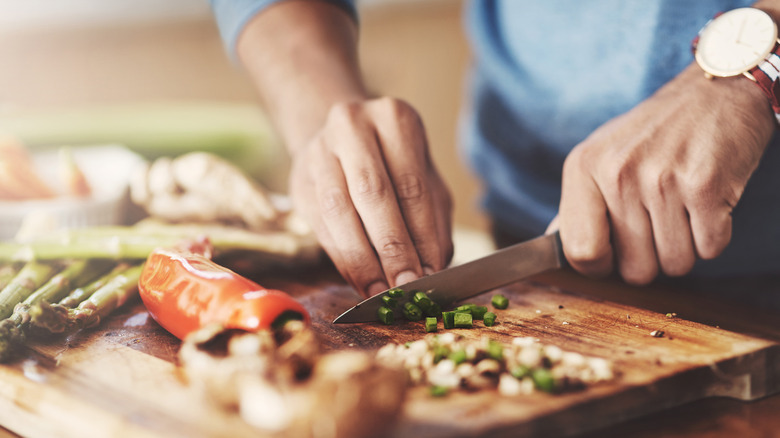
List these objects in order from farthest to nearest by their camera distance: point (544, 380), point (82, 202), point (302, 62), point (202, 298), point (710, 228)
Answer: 1. point (82, 202)
2. point (302, 62)
3. point (710, 228)
4. point (202, 298)
5. point (544, 380)

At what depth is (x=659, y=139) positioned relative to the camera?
93cm

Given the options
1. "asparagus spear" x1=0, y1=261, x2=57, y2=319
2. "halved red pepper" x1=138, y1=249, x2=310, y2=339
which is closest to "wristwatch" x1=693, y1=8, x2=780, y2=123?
"halved red pepper" x1=138, y1=249, x2=310, y2=339

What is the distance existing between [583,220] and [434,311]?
0.87 ft

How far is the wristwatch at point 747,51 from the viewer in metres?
0.91

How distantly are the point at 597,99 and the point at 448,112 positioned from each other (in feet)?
8.58

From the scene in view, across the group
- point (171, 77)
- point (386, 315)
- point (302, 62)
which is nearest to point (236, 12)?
point (302, 62)

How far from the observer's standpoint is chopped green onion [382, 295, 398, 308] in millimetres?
894

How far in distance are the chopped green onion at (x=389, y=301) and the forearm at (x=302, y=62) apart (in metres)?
0.43

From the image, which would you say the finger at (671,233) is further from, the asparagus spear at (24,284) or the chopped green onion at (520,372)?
the asparagus spear at (24,284)

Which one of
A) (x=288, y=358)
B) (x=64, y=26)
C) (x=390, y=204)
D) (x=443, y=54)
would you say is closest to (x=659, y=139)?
(x=390, y=204)

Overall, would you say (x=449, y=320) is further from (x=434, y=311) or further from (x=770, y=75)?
(x=770, y=75)

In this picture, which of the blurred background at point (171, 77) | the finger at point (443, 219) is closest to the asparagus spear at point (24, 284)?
the finger at point (443, 219)

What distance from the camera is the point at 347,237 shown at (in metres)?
1.00

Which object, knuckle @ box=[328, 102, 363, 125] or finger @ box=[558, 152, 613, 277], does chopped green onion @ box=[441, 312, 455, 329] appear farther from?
knuckle @ box=[328, 102, 363, 125]
